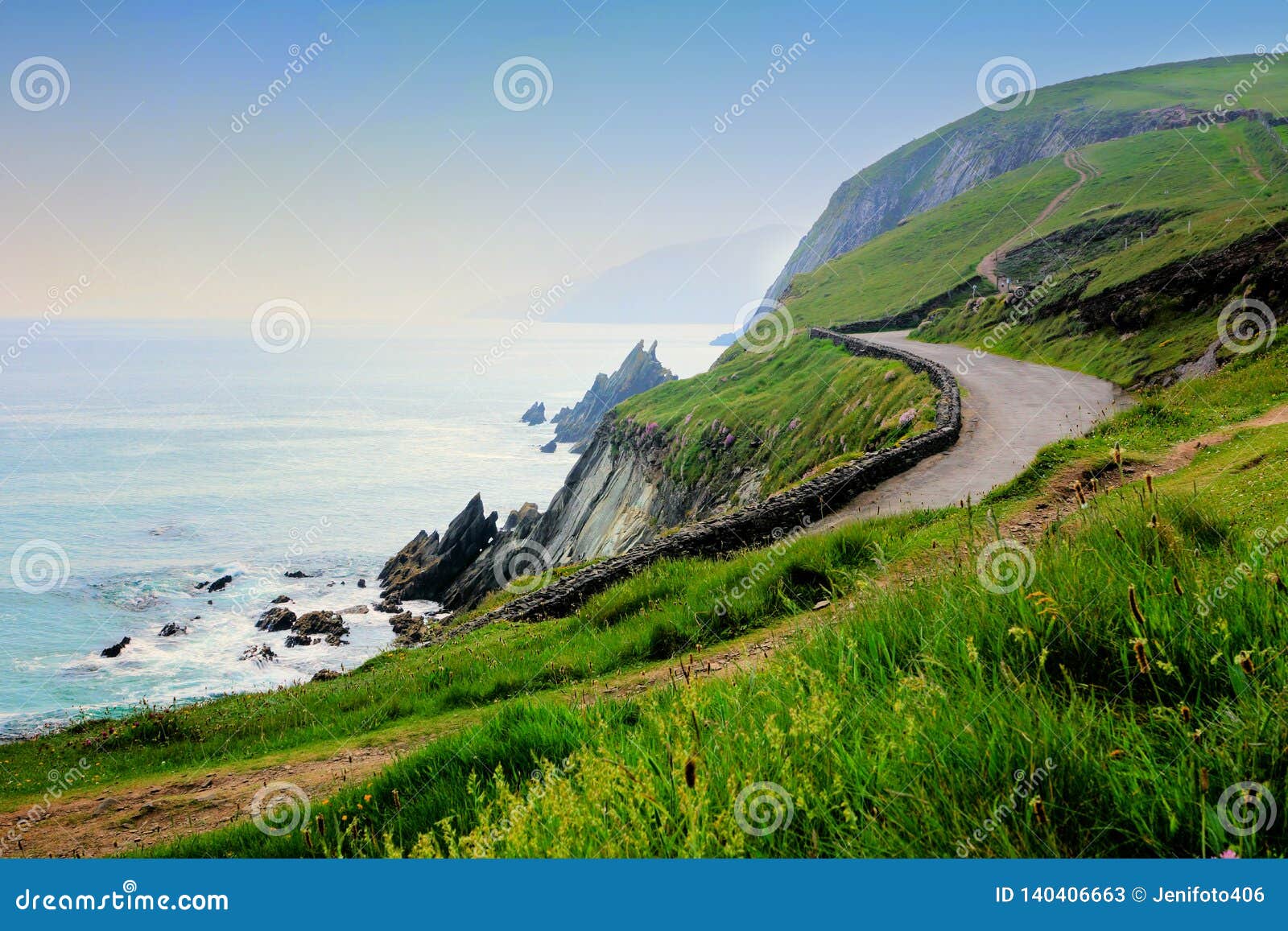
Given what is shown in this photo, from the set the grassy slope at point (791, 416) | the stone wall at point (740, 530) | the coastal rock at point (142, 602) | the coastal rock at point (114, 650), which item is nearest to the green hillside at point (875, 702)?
the stone wall at point (740, 530)

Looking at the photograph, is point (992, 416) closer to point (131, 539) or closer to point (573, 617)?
point (573, 617)

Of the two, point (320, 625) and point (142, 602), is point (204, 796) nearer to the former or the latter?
point (320, 625)

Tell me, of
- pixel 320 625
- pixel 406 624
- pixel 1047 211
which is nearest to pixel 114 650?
pixel 320 625

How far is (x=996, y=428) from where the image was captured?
25672 mm

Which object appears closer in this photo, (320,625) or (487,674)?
(487,674)

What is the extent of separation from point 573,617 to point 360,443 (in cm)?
16781

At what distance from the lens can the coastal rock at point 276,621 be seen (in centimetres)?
5081

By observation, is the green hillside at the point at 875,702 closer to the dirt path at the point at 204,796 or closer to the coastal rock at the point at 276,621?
the dirt path at the point at 204,796

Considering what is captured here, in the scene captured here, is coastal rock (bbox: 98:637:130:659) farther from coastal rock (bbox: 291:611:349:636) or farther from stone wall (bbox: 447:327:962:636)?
stone wall (bbox: 447:327:962:636)

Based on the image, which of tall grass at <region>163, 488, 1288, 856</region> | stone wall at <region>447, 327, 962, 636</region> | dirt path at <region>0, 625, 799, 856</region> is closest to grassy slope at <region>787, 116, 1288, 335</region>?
stone wall at <region>447, 327, 962, 636</region>

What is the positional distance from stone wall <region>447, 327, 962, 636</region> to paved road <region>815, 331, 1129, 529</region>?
19.5 inches

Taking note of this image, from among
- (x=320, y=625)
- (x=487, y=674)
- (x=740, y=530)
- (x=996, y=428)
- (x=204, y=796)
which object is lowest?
(x=204, y=796)

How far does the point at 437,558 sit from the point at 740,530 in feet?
171

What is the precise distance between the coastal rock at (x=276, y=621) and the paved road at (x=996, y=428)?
45.8 m
